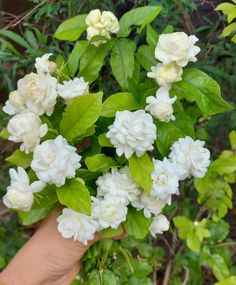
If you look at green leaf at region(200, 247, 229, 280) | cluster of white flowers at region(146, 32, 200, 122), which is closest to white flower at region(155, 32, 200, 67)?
cluster of white flowers at region(146, 32, 200, 122)

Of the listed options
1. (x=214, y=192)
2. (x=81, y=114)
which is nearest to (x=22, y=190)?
(x=81, y=114)

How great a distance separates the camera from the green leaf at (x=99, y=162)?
89cm

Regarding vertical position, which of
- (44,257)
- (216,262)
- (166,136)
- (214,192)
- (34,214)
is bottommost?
(216,262)

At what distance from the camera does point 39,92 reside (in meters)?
0.87

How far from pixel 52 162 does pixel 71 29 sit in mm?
327

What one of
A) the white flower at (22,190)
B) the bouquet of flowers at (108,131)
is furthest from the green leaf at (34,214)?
the white flower at (22,190)

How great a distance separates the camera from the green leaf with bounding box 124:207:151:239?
3.16 feet

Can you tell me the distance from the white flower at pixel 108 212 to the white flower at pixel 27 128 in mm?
164

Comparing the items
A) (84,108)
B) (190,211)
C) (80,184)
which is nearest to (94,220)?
(80,184)

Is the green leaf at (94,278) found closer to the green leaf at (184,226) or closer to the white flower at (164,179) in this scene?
the white flower at (164,179)

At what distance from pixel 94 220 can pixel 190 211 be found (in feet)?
2.87

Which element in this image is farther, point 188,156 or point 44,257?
point 44,257

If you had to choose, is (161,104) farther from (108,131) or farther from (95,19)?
(95,19)

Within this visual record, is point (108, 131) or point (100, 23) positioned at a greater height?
point (100, 23)
